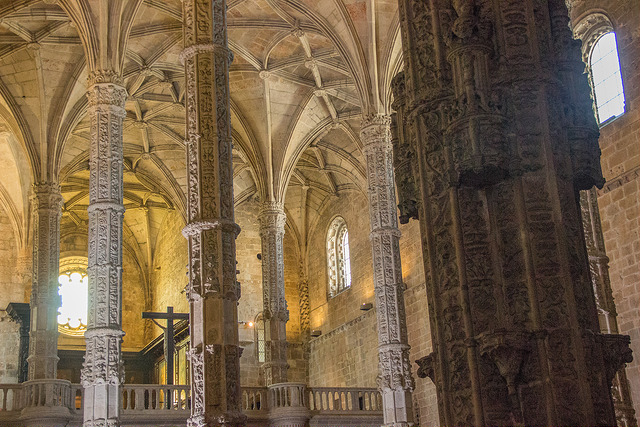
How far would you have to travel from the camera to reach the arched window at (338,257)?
32.2m

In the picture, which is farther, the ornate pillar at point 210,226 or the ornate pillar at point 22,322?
the ornate pillar at point 22,322

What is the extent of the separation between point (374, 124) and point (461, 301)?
53.2 ft

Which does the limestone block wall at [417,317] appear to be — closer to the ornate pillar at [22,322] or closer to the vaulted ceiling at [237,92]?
the vaulted ceiling at [237,92]

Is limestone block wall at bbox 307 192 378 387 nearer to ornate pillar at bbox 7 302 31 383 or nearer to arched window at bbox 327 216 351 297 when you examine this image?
arched window at bbox 327 216 351 297

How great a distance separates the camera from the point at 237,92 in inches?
1052

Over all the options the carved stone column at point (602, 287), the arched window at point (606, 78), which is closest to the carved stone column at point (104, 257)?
the carved stone column at point (602, 287)

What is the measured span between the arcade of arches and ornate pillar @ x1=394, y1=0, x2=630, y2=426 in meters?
0.02

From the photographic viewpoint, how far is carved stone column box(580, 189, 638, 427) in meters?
14.4

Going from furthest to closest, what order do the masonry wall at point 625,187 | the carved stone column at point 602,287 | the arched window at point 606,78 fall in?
the arched window at point 606,78
the masonry wall at point 625,187
the carved stone column at point 602,287

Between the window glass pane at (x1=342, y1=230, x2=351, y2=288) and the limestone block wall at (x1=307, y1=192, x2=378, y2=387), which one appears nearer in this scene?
the limestone block wall at (x1=307, y1=192, x2=378, y2=387)

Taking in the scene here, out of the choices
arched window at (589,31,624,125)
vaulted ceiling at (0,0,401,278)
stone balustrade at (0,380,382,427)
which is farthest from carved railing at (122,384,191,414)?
arched window at (589,31,624,125)

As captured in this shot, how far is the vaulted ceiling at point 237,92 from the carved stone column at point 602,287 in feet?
24.6

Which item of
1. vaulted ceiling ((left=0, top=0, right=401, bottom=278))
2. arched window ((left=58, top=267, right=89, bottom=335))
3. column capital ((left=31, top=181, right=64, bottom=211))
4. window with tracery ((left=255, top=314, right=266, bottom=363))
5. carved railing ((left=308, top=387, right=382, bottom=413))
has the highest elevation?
vaulted ceiling ((left=0, top=0, right=401, bottom=278))

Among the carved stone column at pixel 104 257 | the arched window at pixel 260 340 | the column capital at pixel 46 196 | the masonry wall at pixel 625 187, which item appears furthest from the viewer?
the arched window at pixel 260 340
